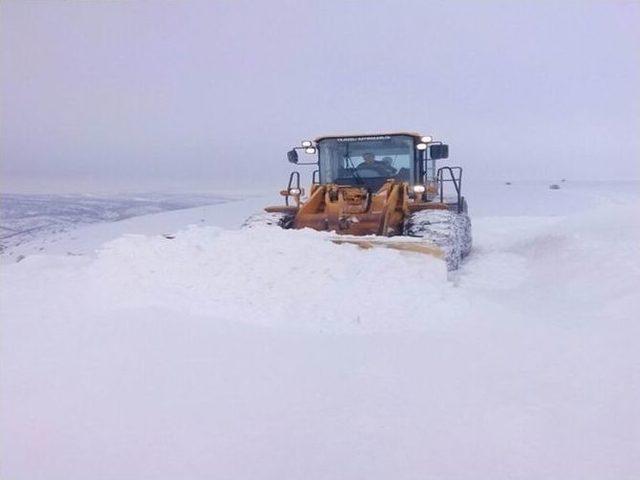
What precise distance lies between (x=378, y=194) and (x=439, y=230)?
1615 millimetres

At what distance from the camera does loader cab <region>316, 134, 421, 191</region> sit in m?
9.09

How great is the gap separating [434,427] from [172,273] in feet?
10.5

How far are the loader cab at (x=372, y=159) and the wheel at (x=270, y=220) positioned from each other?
4.29ft

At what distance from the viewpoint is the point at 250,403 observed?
307cm

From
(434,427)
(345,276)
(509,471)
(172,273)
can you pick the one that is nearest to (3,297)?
(172,273)

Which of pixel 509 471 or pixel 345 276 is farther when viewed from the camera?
pixel 345 276

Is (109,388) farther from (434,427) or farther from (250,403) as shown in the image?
(434,427)

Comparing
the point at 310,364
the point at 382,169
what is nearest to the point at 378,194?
the point at 382,169

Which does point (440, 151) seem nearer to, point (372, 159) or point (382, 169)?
point (382, 169)

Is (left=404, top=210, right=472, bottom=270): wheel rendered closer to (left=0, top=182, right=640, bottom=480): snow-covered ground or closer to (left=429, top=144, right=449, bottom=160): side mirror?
(left=0, top=182, right=640, bottom=480): snow-covered ground

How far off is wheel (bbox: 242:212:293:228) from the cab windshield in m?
1.30

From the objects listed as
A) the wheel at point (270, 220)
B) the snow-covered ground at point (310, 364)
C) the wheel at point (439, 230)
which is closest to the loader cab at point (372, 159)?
the wheel at point (270, 220)

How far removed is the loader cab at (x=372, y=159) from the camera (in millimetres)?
9094

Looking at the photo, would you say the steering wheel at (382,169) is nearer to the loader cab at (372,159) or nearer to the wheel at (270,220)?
the loader cab at (372,159)
